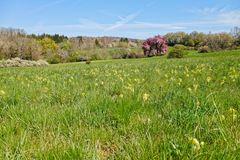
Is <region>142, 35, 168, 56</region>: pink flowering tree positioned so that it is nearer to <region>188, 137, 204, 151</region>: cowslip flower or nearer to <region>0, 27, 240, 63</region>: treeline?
<region>0, 27, 240, 63</region>: treeline

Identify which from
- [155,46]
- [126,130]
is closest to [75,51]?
[155,46]

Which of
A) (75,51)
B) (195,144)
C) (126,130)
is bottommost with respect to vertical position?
(75,51)

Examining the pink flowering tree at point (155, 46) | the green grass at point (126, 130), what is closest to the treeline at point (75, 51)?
the pink flowering tree at point (155, 46)

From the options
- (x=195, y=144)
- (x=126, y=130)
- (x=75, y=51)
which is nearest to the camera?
(x=195, y=144)

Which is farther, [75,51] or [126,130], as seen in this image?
[75,51]

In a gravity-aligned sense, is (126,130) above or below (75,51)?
above

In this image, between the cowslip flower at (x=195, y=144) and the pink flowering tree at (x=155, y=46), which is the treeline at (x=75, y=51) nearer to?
the pink flowering tree at (x=155, y=46)

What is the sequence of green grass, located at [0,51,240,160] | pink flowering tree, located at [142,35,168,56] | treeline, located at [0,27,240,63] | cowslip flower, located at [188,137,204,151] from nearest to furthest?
cowslip flower, located at [188,137,204,151] < green grass, located at [0,51,240,160] < treeline, located at [0,27,240,63] < pink flowering tree, located at [142,35,168,56]

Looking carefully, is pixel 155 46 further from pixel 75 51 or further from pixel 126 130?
pixel 126 130

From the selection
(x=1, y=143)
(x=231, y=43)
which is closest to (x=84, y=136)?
(x=1, y=143)

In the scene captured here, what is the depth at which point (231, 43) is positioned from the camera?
86.8m

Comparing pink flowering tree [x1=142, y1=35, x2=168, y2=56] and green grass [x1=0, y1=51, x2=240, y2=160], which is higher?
green grass [x1=0, y1=51, x2=240, y2=160]

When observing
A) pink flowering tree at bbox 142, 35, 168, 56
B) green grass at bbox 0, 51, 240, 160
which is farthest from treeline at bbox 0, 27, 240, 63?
green grass at bbox 0, 51, 240, 160

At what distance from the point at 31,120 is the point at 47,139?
0.73 m
